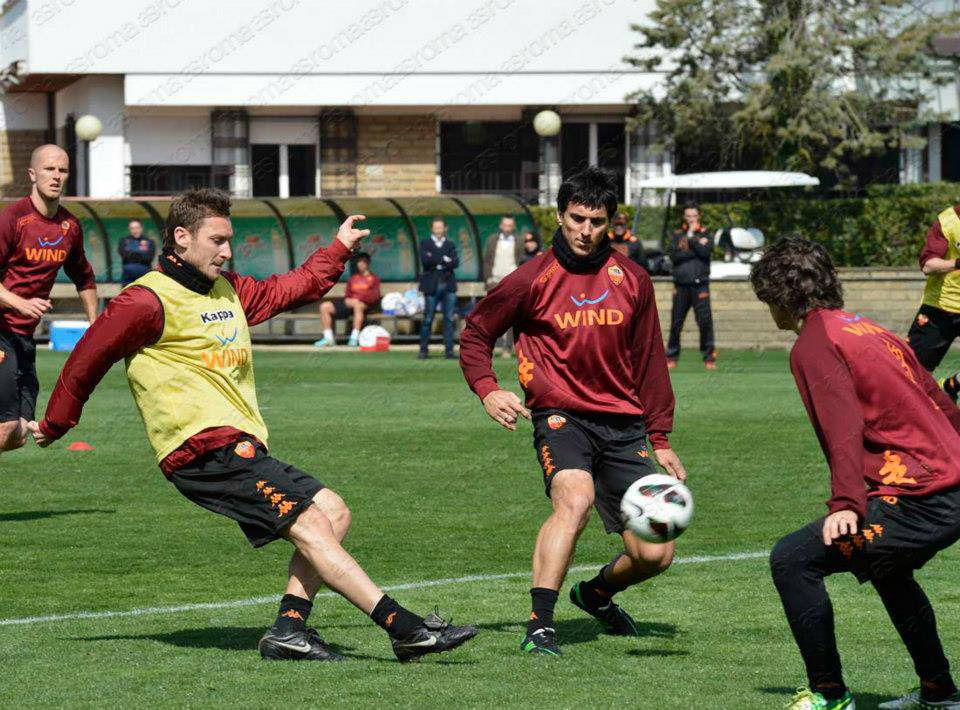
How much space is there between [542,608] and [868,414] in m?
1.87

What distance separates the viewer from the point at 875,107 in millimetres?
35969

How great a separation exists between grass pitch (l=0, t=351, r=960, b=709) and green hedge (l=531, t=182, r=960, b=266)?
1833 centimetres

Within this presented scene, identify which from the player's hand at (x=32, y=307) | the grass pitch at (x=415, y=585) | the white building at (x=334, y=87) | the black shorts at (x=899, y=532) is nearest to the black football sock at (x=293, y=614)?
the grass pitch at (x=415, y=585)

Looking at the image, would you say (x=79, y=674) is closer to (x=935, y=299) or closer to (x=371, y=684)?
(x=371, y=684)

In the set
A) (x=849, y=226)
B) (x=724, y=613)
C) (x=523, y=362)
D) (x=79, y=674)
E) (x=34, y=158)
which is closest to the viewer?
(x=79, y=674)

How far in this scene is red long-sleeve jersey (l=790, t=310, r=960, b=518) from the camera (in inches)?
215

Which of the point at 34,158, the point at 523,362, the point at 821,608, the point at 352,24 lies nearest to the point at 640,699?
the point at 821,608

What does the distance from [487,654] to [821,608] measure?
5.62ft

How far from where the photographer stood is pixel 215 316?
695 centimetres

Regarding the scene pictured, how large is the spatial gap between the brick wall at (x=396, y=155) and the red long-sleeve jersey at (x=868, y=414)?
120 feet

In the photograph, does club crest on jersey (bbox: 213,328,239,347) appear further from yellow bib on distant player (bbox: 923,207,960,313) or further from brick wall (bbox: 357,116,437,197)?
brick wall (bbox: 357,116,437,197)

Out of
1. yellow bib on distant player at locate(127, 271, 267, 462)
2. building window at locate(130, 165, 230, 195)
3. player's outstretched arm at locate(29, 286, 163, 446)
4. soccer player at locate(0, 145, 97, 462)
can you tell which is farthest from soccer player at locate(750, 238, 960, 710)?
building window at locate(130, 165, 230, 195)

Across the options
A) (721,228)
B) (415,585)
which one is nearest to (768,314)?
(721,228)

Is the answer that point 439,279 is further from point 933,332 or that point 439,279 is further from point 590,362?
point 590,362
